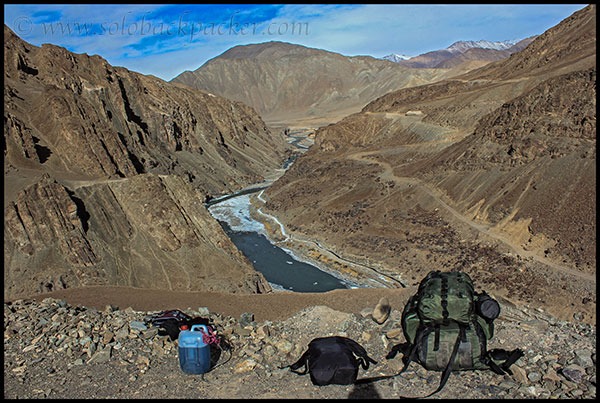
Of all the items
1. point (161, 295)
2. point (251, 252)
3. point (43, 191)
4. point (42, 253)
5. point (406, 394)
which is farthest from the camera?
point (251, 252)

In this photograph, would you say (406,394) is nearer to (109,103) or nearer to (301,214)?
(301,214)

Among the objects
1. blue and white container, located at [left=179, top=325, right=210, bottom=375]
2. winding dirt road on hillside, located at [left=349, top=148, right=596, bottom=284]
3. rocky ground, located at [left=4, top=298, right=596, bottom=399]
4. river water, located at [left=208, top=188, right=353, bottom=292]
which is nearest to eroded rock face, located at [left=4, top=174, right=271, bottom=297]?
river water, located at [left=208, top=188, right=353, bottom=292]

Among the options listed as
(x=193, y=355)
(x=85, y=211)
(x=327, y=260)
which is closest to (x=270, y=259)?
(x=327, y=260)

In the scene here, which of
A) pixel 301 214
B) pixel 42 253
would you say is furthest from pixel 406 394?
pixel 301 214

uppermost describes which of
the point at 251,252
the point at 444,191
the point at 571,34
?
the point at 571,34

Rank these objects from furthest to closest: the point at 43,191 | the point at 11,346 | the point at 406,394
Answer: the point at 43,191
the point at 11,346
the point at 406,394

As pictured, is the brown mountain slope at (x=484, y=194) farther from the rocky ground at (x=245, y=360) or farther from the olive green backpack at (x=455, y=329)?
the olive green backpack at (x=455, y=329)

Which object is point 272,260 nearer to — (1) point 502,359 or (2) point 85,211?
(2) point 85,211

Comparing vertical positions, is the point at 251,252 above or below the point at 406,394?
below
